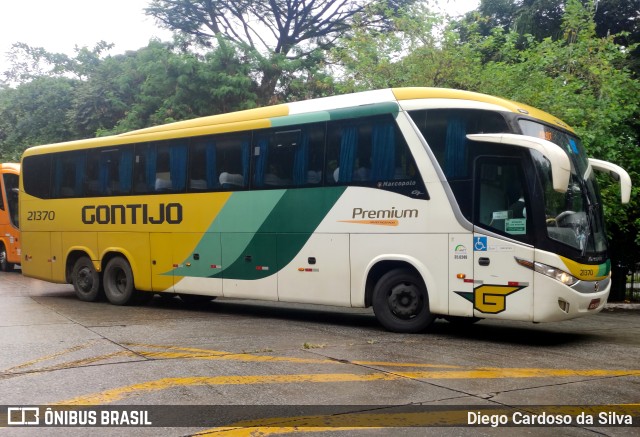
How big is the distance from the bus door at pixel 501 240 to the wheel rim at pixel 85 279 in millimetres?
8721

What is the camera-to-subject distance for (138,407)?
5.77 meters

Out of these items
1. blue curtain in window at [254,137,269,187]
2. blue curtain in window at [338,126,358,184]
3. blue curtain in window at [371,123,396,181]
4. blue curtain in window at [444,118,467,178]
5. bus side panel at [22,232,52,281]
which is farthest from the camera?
bus side panel at [22,232,52,281]

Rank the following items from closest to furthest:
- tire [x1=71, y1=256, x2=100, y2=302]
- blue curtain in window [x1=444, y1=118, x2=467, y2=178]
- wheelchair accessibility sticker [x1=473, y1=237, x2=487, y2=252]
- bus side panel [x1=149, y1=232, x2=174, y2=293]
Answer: wheelchair accessibility sticker [x1=473, y1=237, x2=487, y2=252], blue curtain in window [x1=444, y1=118, x2=467, y2=178], bus side panel [x1=149, y1=232, x2=174, y2=293], tire [x1=71, y1=256, x2=100, y2=302]

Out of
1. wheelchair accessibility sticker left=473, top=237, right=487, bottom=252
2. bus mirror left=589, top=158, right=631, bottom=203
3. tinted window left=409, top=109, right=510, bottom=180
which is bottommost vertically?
wheelchair accessibility sticker left=473, top=237, right=487, bottom=252

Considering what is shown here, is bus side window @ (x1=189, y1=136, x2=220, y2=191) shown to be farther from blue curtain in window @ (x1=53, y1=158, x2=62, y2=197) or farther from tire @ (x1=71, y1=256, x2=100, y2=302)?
blue curtain in window @ (x1=53, y1=158, x2=62, y2=197)

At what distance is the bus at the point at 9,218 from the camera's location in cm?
2342

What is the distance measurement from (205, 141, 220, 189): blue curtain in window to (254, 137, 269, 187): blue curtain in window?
96 cm

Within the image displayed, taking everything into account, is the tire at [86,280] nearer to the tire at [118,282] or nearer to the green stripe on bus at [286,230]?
the tire at [118,282]

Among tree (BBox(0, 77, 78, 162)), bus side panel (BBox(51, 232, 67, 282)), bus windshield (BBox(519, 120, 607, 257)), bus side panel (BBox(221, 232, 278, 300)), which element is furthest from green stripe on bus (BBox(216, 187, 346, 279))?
tree (BBox(0, 77, 78, 162))

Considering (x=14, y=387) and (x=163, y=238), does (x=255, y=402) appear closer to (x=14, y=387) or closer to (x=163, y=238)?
(x=14, y=387)

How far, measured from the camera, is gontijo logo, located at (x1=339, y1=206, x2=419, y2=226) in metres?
9.88

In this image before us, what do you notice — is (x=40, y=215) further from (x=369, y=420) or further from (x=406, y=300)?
(x=369, y=420)

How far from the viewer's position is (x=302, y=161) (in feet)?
36.2

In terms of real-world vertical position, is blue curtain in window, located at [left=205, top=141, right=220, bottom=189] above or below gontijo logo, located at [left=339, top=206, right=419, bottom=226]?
above
